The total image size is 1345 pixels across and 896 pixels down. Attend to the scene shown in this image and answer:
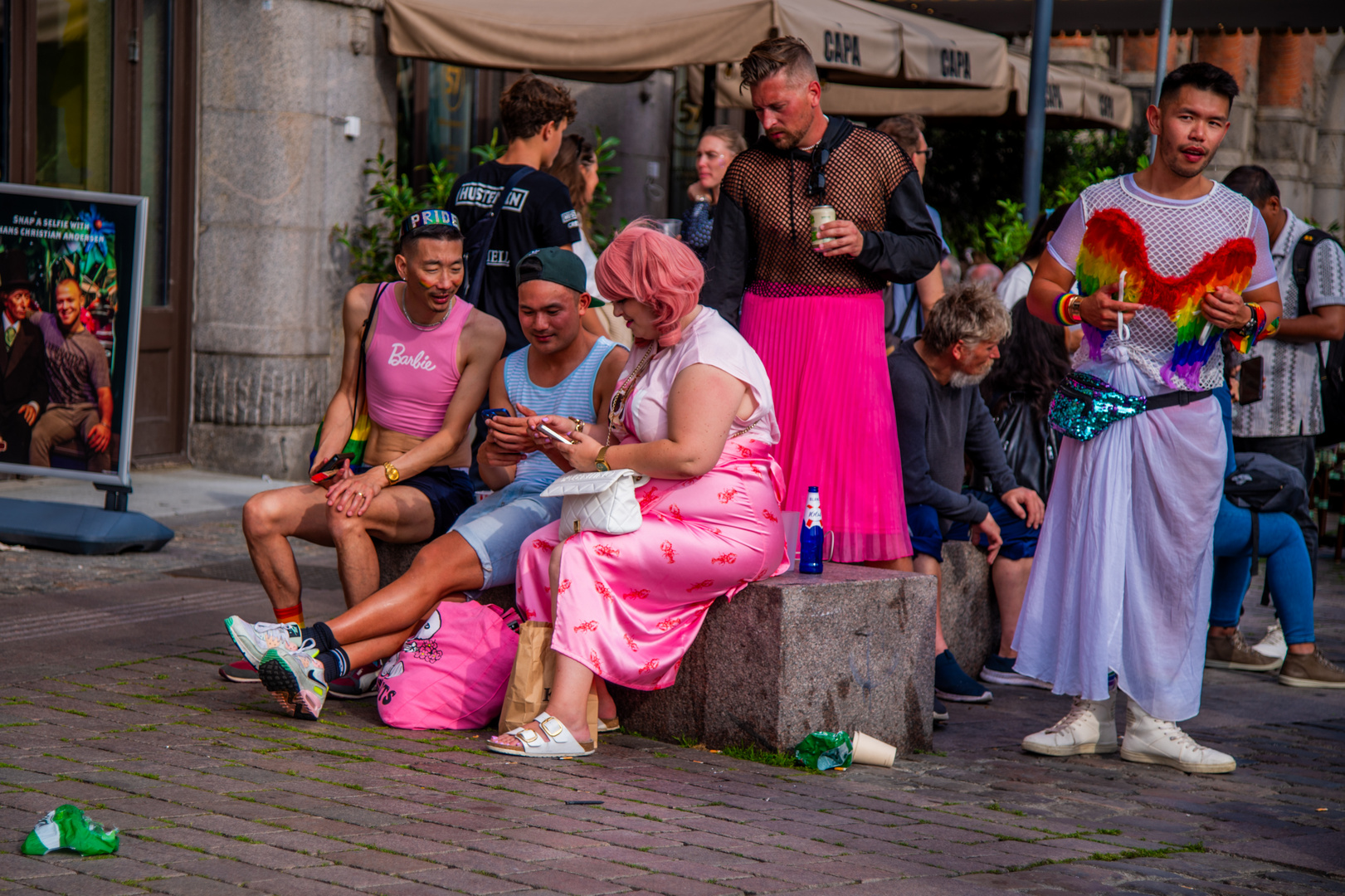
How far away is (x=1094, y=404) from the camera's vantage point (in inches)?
196

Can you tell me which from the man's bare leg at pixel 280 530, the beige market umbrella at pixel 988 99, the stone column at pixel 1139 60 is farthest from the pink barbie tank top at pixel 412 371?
the stone column at pixel 1139 60

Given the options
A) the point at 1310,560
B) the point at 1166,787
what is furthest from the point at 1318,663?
the point at 1166,787

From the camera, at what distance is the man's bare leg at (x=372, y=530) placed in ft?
17.3

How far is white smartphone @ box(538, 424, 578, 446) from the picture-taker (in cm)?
481

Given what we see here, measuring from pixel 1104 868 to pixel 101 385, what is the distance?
531 centimetres

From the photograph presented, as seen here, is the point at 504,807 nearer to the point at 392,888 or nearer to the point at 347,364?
the point at 392,888

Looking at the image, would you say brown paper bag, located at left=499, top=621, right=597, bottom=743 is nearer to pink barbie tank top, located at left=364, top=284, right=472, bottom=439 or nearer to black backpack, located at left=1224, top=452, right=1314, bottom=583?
pink barbie tank top, located at left=364, top=284, right=472, bottom=439

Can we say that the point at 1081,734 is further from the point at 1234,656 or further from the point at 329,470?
the point at 329,470

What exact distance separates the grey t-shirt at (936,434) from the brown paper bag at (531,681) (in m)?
1.56

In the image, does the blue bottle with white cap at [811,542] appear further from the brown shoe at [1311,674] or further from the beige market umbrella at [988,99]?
the beige market umbrella at [988,99]

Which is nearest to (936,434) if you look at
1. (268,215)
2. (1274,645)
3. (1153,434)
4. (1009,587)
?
(1009,587)

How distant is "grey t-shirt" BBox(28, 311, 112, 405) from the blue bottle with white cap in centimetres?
394

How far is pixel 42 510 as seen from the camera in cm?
759

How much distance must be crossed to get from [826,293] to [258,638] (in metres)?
2.08
